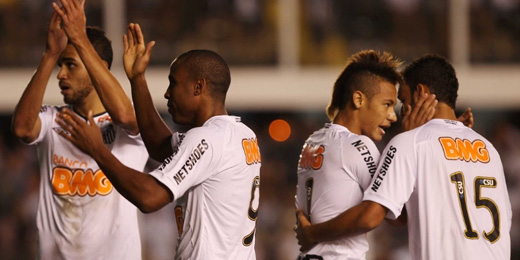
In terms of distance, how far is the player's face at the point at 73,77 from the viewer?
5.68 metres

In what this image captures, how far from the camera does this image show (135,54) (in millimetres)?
5320

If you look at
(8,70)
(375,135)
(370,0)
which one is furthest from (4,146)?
(375,135)

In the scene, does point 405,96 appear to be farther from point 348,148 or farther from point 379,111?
point 348,148

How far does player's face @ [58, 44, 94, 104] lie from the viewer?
568cm

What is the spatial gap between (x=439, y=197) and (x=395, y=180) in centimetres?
26

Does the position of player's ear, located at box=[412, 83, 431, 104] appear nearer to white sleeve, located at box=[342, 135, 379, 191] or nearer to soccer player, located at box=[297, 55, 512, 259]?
soccer player, located at box=[297, 55, 512, 259]

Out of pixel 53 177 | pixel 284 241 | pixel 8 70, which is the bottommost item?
pixel 284 241

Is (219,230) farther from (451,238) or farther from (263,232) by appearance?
(263,232)

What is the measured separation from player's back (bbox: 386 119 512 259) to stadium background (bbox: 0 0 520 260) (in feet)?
25.1

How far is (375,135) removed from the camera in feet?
17.7

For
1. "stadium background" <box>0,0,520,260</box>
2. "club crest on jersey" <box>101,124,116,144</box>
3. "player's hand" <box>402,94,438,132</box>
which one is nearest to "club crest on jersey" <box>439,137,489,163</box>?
"player's hand" <box>402,94,438,132</box>

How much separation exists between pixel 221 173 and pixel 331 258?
89cm

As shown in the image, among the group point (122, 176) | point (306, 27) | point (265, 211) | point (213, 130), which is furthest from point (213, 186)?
point (306, 27)

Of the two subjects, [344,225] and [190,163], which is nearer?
[190,163]
